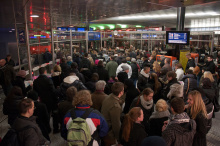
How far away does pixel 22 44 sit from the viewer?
668cm

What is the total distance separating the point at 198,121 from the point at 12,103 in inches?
136

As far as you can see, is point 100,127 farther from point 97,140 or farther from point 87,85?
point 87,85

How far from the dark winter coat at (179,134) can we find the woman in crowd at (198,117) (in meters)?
0.32

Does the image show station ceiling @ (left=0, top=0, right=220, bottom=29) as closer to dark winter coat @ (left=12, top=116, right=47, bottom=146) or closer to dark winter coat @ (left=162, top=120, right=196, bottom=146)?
dark winter coat @ (left=12, top=116, right=47, bottom=146)

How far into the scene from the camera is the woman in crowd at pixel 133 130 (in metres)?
2.62

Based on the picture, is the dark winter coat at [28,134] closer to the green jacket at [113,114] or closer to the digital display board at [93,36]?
the green jacket at [113,114]

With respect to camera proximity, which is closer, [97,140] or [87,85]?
[97,140]

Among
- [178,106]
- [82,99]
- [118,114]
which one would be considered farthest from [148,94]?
[82,99]

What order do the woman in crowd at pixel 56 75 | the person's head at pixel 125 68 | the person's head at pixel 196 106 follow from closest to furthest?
the person's head at pixel 196 106, the woman in crowd at pixel 56 75, the person's head at pixel 125 68

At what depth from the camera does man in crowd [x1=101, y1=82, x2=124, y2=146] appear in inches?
129

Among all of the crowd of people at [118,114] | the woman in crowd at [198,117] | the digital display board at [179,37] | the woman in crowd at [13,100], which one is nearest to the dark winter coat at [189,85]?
the crowd of people at [118,114]

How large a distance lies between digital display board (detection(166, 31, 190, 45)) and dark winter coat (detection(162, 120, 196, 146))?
822 cm

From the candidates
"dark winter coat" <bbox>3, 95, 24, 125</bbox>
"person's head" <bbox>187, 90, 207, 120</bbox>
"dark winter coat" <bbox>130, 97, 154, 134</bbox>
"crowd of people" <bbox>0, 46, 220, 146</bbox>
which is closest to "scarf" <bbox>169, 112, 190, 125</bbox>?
"crowd of people" <bbox>0, 46, 220, 146</bbox>

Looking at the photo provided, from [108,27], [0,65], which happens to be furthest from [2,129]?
[108,27]
